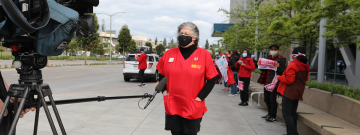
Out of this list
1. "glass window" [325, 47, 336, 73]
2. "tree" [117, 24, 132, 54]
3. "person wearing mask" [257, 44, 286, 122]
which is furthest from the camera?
"tree" [117, 24, 132, 54]

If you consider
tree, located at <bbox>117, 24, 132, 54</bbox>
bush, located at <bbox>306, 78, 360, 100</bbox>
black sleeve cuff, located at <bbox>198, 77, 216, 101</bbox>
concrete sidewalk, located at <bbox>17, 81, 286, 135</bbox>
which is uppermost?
tree, located at <bbox>117, 24, 132, 54</bbox>

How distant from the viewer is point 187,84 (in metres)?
2.87

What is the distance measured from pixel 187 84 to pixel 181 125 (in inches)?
18.9

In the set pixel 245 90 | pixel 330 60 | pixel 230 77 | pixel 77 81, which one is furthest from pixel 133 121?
pixel 330 60

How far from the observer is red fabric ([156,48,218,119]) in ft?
9.39

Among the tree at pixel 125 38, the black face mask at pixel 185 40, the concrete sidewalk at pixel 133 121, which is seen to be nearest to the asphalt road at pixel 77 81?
the concrete sidewalk at pixel 133 121

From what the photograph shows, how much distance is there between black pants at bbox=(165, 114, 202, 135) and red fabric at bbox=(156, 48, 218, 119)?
0.20 feet

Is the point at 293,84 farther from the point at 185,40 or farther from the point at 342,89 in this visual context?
the point at 185,40

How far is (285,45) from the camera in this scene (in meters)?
14.1

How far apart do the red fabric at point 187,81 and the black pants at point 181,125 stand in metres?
0.06

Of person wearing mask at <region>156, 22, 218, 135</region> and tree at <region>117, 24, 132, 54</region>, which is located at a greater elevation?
tree at <region>117, 24, 132, 54</region>

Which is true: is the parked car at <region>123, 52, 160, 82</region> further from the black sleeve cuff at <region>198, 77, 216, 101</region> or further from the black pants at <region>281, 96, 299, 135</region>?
the black sleeve cuff at <region>198, 77, 216, 101</region>

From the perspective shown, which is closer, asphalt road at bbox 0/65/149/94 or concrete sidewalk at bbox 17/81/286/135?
concrete sidewalk at bbox 17/81/286/135

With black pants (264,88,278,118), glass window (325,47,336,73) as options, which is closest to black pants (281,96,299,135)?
black pants (264,88,278,118)
